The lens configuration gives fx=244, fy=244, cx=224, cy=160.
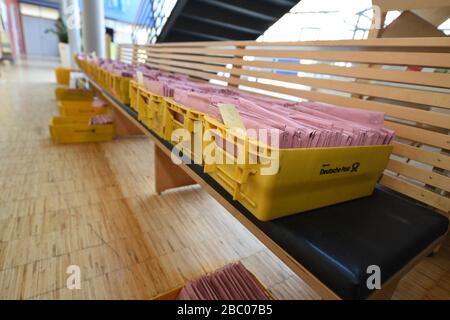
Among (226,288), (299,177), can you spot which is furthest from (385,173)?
(226,288)

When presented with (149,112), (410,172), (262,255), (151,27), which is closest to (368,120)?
(410,172)

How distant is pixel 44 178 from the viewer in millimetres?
1899

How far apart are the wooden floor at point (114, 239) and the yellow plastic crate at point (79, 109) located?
0.92m

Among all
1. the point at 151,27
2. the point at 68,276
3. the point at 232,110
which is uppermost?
the point at 151,27

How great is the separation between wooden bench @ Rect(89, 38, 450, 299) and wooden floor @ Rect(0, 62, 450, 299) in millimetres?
547

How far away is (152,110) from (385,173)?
45.9 inches

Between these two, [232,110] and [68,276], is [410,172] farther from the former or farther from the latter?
[68,276]

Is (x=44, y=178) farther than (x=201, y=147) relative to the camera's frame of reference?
Yes

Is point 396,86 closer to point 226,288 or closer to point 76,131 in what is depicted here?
point 226,288

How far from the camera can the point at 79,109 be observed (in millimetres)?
3113

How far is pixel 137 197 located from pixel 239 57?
1283 mm

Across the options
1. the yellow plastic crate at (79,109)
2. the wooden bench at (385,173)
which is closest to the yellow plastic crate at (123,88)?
the wooden bench at (385,173)

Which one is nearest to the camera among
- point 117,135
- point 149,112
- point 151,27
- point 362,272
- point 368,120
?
point 362,272
